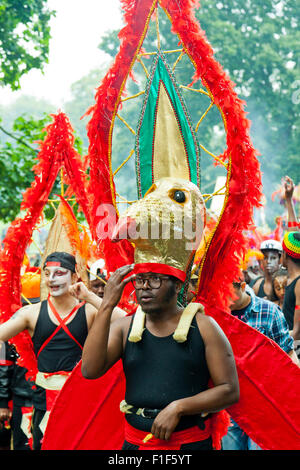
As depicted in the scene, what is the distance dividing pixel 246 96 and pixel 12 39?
1945 centimetres

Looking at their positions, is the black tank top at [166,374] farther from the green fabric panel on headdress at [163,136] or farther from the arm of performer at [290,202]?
the arm of performer at [290,202]

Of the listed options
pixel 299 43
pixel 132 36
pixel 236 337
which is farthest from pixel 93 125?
pixel 299 43

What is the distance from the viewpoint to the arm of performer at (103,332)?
9.01 ft

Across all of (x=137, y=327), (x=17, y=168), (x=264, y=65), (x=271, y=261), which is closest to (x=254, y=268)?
(x=271, y=261)

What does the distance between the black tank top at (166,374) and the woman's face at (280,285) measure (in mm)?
3479

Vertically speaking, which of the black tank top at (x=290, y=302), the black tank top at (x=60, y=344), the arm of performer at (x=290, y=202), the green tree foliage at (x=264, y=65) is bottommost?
the black tank top at (x=60, y=344)

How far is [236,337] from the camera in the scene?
3.30 m

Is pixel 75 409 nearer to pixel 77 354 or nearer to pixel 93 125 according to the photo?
pixel 77 354

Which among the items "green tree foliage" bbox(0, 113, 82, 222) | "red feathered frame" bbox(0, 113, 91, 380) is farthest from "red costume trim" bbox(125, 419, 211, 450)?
"green tree foliage" bbox(0, 113, 82, 222)

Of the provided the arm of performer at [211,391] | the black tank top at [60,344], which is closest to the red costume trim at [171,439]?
the arm of performer at [211,391]

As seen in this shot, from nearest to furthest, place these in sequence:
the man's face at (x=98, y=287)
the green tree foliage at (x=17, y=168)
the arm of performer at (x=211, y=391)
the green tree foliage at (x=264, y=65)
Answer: the arm of performer at (x=211, y=391)
the man's face at (x=98, y=287)
the green tree foliage at (x=17, y=168)
the green tree foliage at (x=264, y=65)

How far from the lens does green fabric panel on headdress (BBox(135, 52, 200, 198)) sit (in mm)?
3479

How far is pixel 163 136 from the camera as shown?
11.5 feet

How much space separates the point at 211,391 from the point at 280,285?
12.0 ft
